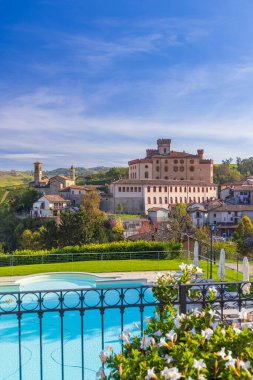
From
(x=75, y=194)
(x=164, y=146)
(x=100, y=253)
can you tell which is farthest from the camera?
(x=164, y=146)

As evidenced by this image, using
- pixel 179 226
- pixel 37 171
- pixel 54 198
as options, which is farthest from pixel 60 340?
pixel 37 171

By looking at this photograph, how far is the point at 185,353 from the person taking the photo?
8.70 ft

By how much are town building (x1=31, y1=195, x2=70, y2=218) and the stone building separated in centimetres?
1999

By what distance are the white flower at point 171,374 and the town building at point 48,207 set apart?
55.4m

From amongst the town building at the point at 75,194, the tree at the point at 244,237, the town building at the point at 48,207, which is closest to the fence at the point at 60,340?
the tree at the point at 244,237

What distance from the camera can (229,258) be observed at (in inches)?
830

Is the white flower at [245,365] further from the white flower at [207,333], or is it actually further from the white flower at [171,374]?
the white flower at [171,374]

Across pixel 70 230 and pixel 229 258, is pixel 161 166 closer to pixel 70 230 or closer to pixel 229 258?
pixel 70 230

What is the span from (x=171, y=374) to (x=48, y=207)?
56.8 meters

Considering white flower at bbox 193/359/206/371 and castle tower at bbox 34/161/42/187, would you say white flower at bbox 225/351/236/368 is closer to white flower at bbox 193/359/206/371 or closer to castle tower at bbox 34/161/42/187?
white flower at bbox 193/359/206/371

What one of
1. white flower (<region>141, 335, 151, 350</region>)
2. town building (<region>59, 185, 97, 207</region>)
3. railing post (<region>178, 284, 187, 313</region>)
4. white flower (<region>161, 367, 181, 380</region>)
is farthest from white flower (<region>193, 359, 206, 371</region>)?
town building (<region>59, 185, 97, 207</region>)

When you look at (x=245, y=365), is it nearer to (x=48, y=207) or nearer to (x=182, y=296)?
(x=182, y=296)

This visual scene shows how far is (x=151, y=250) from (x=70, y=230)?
475 inches

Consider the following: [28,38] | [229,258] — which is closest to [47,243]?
[229,258]
